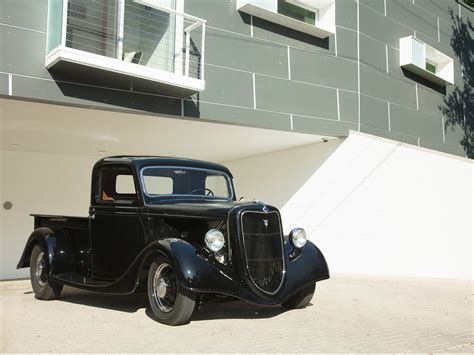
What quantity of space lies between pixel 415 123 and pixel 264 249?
8.56 metres

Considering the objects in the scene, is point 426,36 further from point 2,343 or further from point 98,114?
point 2,343

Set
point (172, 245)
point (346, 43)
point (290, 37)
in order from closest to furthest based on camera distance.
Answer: point (172, 245) → point (290, 37) → point (346, 43)

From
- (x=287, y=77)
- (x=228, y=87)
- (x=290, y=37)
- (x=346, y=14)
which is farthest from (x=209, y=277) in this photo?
(x=346, y=14)

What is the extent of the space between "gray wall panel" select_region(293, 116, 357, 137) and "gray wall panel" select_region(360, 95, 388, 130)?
1.54 ft

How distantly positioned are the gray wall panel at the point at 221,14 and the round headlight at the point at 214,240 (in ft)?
16.1

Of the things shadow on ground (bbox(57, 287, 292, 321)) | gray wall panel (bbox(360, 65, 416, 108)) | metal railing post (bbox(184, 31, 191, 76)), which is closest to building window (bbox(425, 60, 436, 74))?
gray wall panel (bbox(360, 65, 416, 108))

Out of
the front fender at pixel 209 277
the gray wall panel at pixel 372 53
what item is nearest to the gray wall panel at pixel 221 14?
the gray wall panel at pixel 372 53

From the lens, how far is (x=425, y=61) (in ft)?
43.8

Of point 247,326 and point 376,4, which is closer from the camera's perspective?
point 247,326

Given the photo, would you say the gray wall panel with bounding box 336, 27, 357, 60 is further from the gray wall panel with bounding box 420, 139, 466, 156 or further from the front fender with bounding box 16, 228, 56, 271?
the front fender with bounding box 16, 228, 56, 271

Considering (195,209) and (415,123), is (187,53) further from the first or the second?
(415,123)

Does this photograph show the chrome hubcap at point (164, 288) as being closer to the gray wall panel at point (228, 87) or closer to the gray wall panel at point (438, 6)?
the gray wall panel at point (228, 87)

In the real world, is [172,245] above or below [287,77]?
below

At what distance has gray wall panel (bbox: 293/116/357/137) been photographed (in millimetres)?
9930
